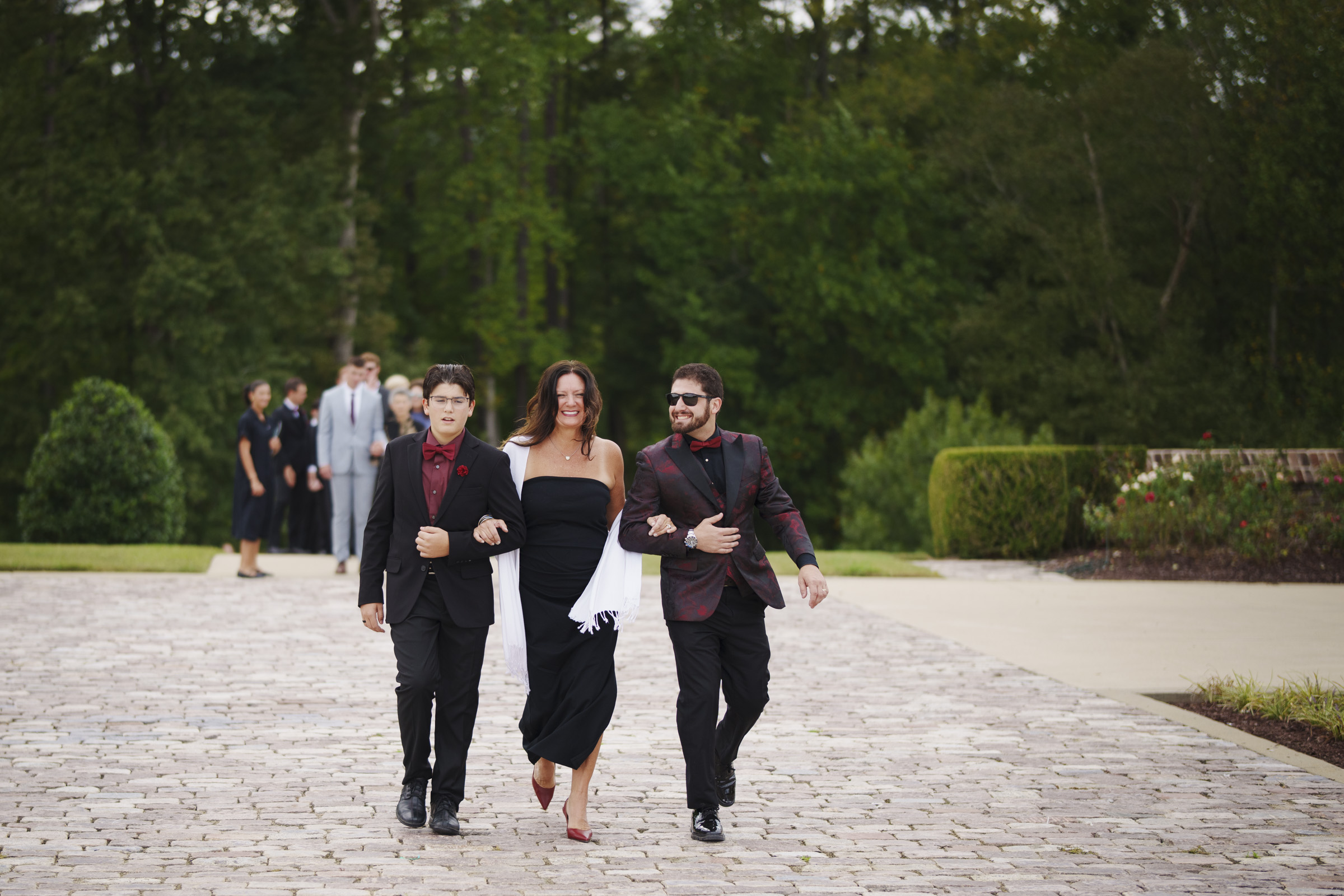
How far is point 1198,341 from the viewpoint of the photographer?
31688 millimetres

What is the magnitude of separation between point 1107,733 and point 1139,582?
8.06 metres

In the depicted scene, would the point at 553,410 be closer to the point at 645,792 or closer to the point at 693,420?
the point at 693,420

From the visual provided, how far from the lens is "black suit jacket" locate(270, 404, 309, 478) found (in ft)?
51.4

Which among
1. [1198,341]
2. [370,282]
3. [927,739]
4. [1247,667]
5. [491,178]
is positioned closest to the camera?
[927,739]

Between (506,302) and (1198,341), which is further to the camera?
(506,302)

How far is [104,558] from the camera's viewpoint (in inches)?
639

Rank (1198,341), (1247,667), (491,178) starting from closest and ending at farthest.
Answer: (1247,667) → (1198,341) → (491,178)

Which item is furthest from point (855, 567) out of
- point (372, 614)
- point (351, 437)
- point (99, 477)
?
point (372, 614)

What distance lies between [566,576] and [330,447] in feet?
28.2

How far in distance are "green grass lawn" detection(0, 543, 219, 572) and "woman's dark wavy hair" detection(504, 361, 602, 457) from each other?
35.2ft

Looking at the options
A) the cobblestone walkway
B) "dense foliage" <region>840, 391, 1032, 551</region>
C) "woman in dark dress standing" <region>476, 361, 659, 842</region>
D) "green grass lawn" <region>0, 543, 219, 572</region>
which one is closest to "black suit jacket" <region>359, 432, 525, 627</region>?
"woman in dark dress standing" <region>476, 361, 659, 842</region>

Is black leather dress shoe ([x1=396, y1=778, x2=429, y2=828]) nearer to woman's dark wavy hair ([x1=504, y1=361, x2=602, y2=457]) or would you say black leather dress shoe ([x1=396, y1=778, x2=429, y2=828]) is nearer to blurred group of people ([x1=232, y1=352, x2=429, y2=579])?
woman's dark wavy hair ([x1=504, y1=361, x2=602, y2=457])

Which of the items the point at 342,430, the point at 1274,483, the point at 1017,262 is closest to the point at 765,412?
the point at 1017,262

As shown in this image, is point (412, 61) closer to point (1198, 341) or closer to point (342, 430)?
point (1198, 341)
